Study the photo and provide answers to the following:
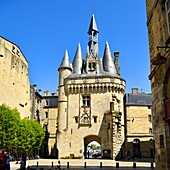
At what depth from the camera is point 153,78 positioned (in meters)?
10.2

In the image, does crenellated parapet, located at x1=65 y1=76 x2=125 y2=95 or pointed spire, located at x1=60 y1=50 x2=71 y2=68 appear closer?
crenellated parapet, located at x1=65 y1=76 x2=125 y2=95

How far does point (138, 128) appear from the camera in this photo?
39.1m

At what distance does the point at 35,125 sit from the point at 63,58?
1288cm

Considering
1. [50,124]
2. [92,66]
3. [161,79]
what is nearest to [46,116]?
[50,124]

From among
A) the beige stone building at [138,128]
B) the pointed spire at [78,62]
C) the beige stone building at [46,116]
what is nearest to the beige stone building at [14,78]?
the beige stone building at [46,116]

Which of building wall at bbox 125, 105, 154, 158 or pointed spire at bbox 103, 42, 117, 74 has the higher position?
pointed spire at bbox 103, 42, 117, 74

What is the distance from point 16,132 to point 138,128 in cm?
1937

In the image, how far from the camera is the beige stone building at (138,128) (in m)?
37.9

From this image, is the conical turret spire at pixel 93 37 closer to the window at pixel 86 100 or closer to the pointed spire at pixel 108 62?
the pointed spire at pixel 108 62

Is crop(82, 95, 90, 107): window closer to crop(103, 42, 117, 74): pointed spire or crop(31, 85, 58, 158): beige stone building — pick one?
crop(103, 42, 117, 74): pointed spire

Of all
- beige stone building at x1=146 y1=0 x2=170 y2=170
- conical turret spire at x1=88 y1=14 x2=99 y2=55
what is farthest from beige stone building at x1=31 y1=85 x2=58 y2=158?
beige stone building at x1=146 y1=0 x2=170 y2=170

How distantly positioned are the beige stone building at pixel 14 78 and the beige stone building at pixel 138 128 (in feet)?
60.0

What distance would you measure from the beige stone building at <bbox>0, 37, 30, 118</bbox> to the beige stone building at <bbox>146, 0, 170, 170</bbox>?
97.5ft

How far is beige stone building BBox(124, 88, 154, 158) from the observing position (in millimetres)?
37888
